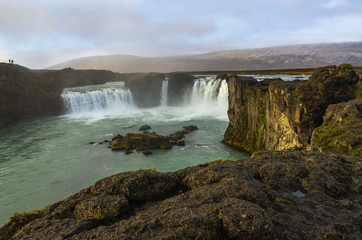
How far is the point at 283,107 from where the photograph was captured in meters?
18.0

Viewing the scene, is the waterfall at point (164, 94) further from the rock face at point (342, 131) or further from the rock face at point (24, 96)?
the rock face at point (342, 131)

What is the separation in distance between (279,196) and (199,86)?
56.9 m

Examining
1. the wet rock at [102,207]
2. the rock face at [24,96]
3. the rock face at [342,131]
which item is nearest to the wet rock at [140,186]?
the wet rock at [102,207]

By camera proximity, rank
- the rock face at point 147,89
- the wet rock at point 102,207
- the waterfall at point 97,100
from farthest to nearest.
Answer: the rock face at point 147,89, the waterfall at point 97,100, the wet rock at point 102,207

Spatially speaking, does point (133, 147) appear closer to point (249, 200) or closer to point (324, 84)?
point (324, 84)

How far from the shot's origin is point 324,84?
15.4 meters

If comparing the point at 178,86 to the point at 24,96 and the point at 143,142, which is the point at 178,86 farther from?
the point at 24,96

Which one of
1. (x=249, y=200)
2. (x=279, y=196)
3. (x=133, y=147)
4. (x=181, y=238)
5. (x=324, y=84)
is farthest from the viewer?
(x=133, y=147)

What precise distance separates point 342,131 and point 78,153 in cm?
2796

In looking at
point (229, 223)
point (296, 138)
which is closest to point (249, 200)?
point (229, 223)

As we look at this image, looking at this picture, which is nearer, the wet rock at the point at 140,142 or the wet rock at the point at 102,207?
the wet rock at the point at 102,207

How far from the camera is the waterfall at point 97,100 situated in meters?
58.9

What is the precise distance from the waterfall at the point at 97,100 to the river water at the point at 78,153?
149 inches

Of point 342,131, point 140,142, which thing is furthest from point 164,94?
point 342,131
